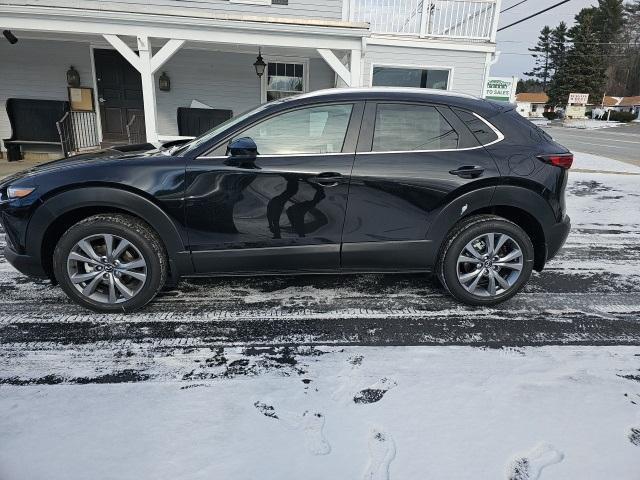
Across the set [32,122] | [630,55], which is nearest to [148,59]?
[32,122]

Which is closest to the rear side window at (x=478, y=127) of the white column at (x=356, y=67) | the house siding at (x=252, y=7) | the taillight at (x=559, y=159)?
the taillight at (x=559, y=159)

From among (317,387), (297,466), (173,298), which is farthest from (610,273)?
(173,298)

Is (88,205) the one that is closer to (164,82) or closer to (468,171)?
(468,171)

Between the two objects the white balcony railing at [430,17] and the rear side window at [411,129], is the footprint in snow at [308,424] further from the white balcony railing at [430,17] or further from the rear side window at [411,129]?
the white balcony railing at [430,17]

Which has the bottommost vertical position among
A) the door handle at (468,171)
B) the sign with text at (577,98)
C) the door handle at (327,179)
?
the door handle at (327,179)

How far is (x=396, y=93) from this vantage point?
333 cm

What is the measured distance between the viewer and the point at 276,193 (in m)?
3.12

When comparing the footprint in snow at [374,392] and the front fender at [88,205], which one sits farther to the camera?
the front fender at [88,205]

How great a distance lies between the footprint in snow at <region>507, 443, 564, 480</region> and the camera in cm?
190

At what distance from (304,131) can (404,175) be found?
0.81 meters

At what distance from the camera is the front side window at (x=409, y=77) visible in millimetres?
11070

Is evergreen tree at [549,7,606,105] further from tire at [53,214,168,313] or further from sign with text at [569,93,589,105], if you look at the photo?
tire at [53,214,168,313]

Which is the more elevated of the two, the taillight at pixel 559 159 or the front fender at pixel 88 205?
the taillight at pixel 559 159

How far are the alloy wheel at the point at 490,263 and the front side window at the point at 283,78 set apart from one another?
27.6 ft
